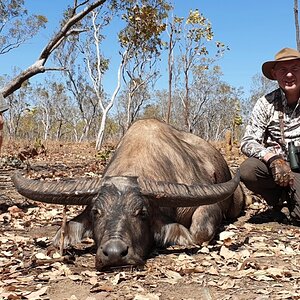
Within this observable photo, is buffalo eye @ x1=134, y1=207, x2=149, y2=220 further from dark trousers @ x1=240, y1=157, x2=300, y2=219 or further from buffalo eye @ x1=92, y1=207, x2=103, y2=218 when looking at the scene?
dark trousers @ x1=240, y1=157, x2=300, y2=219

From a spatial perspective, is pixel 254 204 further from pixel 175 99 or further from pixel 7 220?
pixel 175 99

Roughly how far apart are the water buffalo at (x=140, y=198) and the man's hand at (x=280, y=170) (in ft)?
2.33

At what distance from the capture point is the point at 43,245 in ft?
15.0

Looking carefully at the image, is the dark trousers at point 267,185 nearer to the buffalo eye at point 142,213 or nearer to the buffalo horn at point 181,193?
the buffalo horn at point 181,193

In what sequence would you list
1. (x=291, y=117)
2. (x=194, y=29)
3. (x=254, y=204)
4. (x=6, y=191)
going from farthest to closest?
(x=194, y=29) → (x=6, y=191) → (x=254, y=204) → (x=291, y=117)

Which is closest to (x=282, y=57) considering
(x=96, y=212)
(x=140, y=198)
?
(x=140, y=198)

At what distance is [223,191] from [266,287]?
1172 mm

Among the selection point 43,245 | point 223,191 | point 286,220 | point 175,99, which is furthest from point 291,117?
point 175,99

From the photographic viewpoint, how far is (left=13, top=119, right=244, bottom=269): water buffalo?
3.76 meters

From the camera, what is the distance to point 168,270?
367cm

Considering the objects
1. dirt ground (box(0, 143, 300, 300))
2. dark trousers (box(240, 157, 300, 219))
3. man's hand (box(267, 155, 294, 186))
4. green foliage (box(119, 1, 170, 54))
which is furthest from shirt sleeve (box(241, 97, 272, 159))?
green foliage (box(119, 1, 170, 54))

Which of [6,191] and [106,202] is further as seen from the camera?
[6,191]

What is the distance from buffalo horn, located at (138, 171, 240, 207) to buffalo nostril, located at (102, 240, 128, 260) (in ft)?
2.05

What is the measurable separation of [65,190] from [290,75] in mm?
2801
